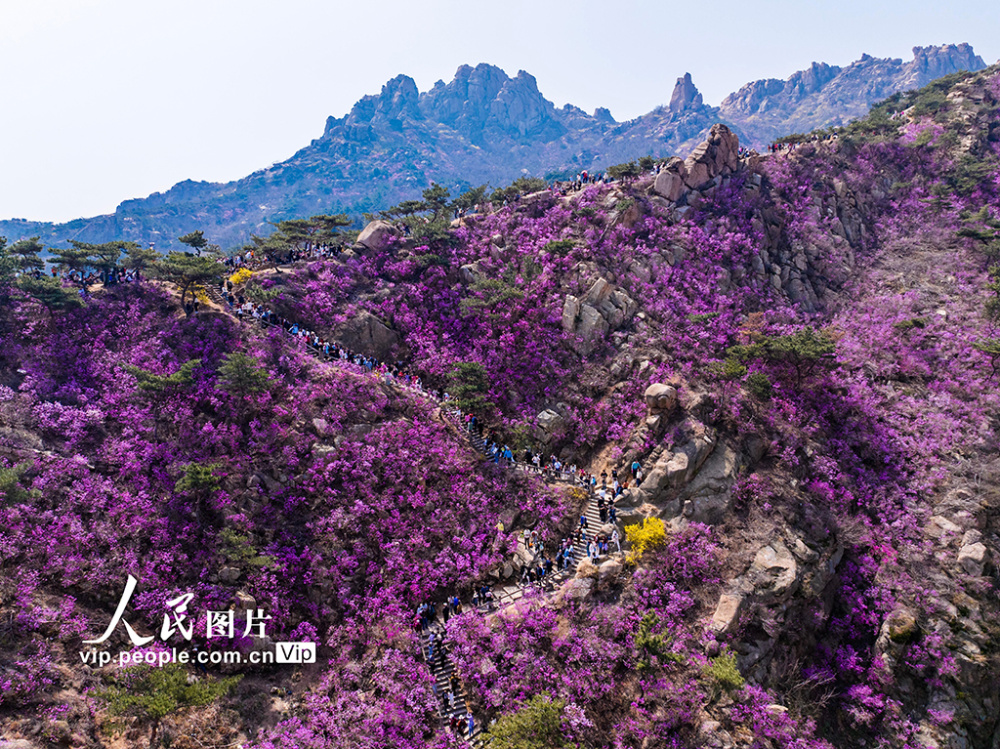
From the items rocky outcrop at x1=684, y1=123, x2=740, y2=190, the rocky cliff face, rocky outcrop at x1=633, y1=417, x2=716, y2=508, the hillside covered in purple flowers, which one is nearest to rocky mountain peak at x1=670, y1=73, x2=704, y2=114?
the rocky cliff face

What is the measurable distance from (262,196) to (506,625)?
19207 cm

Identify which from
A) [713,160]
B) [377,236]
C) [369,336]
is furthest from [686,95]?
[369,336]

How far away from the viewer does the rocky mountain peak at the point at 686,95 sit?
196m

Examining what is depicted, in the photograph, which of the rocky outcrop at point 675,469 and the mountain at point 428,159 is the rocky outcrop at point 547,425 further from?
the mountain at point 428,159

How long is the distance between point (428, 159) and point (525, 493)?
185807mm

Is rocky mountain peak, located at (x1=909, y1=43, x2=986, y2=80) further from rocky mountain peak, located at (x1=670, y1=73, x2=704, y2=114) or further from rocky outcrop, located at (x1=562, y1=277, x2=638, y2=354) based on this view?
rocky outcrop, located at (x1=562, y1=277, x2=638, y2=354)

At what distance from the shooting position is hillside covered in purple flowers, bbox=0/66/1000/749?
20.4 m

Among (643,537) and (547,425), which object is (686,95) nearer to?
(547,425)

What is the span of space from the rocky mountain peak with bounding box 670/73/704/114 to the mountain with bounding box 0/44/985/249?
1.41 ft

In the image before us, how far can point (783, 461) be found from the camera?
1191 inches

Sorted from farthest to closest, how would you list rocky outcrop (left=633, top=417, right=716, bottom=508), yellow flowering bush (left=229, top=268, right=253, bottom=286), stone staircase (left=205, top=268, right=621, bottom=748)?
yellow flowering bush (left=229, top=268, right=253, bottom=286) → rocky outcrop (left=633, top=417, right=716, bottom=508) → stone staircase (left=205, top=268, right=621, bottom=748)

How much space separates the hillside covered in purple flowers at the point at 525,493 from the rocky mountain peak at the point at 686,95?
186 metres

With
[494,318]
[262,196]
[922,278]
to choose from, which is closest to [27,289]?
[494,318]

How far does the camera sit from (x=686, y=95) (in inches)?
7741
